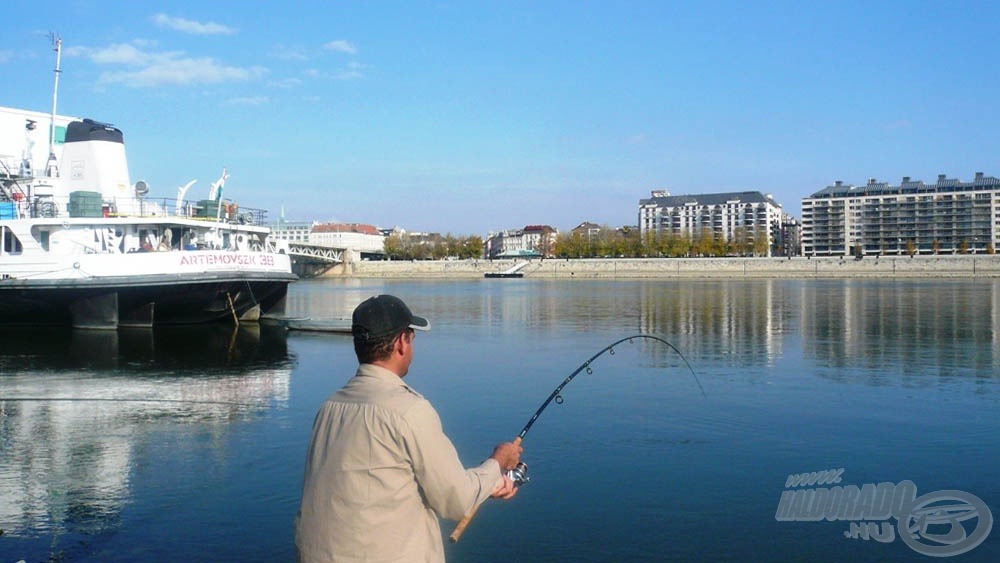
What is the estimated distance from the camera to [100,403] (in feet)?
50.1

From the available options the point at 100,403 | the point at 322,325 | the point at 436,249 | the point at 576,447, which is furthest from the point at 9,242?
the point at 436,249

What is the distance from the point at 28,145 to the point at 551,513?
31826 mm

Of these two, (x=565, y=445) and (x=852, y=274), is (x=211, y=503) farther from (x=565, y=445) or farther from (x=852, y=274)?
(x=852, y=274)

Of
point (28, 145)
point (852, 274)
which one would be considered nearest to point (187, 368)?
point (28, 145)

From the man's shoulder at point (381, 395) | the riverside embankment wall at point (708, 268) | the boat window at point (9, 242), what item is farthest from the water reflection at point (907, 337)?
the riverside embankment wall at point (708, 268)

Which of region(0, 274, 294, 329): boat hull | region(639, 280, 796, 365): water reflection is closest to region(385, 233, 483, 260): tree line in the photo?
region(639, 280, 796, 365): water reflection

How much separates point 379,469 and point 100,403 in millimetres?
13671

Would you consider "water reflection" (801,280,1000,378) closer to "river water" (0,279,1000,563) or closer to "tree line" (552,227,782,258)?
"river water" (0,279,1000,563)

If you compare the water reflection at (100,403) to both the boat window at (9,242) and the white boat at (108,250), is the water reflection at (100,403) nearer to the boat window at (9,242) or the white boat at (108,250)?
the white boat at (108,250)

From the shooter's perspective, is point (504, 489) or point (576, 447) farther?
point (576, 447)

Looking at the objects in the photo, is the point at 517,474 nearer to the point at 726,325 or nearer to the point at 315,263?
the point at 726,325

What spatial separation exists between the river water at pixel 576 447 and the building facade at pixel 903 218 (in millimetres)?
157359

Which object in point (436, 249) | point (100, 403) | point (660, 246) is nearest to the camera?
point (100, 403)

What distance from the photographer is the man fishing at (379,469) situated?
3393 millimetres
